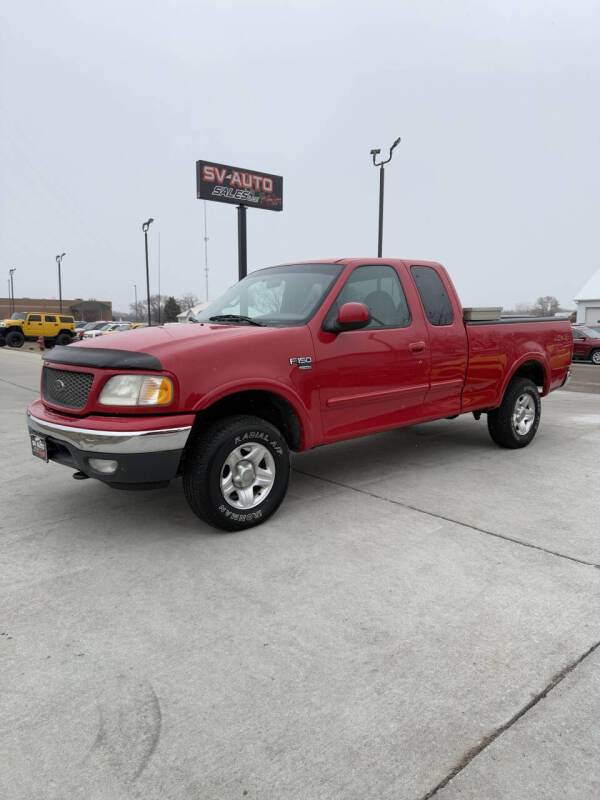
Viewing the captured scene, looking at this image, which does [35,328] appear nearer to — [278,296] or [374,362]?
[278,296]

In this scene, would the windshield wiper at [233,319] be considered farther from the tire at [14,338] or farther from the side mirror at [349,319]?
the tire at [14,338]

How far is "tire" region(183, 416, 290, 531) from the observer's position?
372 centimetres

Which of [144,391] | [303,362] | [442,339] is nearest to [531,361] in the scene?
[442,339]

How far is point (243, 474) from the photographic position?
155 inches

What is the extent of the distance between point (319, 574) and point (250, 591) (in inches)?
16.6

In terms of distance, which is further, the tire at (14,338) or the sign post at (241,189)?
the tire at (14,338)

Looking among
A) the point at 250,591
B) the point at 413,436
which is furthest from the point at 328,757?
the point at 413,436

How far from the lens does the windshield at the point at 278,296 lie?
4523 millimetres

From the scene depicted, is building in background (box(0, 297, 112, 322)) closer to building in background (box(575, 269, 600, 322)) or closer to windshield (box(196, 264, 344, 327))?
building in background (box(575, 269, 600, 322))

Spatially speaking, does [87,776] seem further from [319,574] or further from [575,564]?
[575,564]

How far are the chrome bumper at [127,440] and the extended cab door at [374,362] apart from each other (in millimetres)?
1221

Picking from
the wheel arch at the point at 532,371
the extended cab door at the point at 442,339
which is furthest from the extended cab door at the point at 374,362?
the wheel arch at the point at 532,371

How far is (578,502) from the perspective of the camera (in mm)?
4570

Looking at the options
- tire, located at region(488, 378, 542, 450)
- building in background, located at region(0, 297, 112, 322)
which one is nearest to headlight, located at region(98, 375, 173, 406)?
tire, located at region(488, 378, 542, 450)
